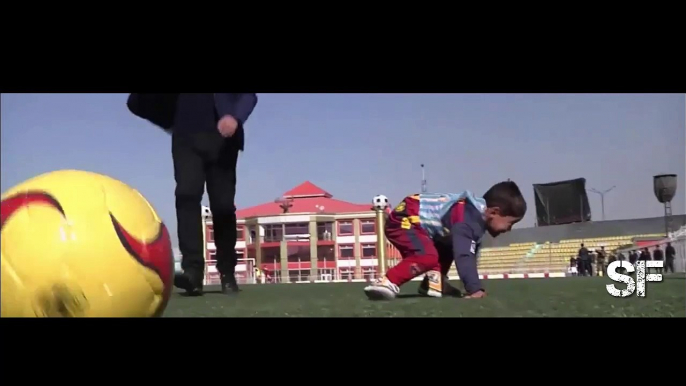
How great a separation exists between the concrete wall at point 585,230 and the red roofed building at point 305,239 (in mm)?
618

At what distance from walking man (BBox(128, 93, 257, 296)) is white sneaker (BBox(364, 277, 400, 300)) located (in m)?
0.69

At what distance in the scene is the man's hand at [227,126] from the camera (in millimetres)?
3005

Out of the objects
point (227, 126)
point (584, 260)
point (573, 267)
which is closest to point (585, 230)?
point (584, 260)

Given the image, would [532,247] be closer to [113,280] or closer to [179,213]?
[179,213]

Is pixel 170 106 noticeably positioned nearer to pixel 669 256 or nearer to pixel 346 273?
pixel 346 273

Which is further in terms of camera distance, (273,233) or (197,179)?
(273,233)

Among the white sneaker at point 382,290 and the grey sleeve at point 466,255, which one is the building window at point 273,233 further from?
the grey sleeve at point 466,255

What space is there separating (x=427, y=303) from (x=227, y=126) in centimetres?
108

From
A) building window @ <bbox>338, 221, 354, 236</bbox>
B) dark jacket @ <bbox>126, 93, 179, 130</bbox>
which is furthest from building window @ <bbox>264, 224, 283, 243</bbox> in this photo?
dark jacket @ <bbox>126, 93, 179, 130</bbox>

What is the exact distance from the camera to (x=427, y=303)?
9.70 feet

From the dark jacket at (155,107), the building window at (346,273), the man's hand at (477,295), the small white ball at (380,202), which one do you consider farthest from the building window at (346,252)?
the dark jacket at (155,107)

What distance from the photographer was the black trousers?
307 centimetres
